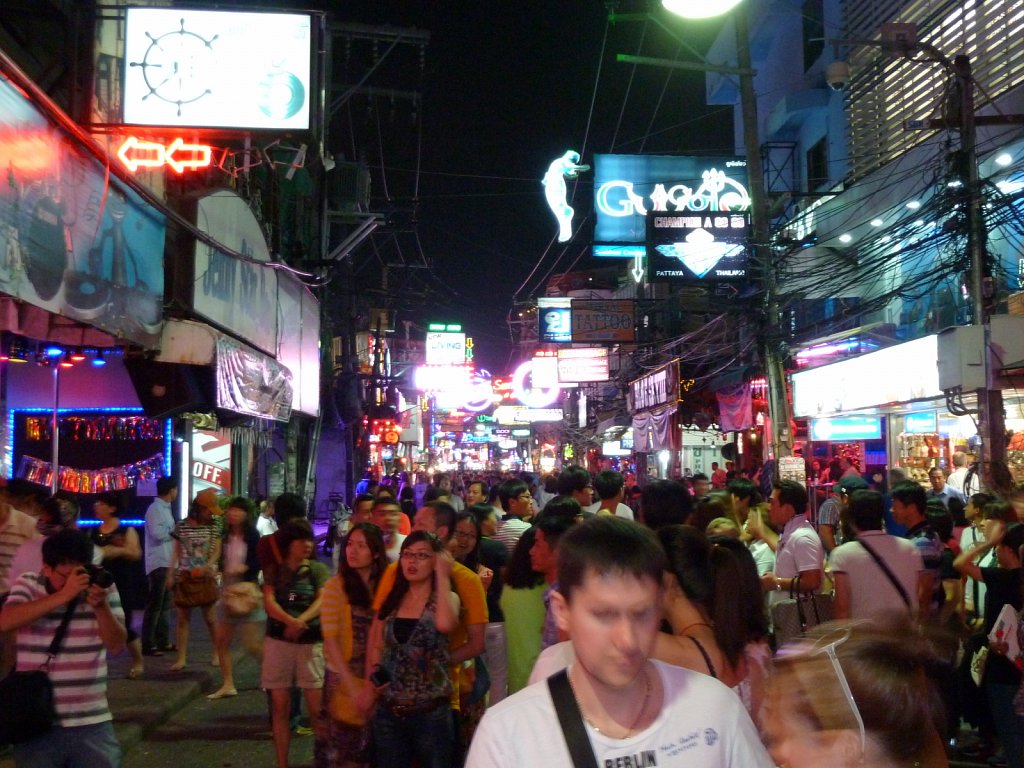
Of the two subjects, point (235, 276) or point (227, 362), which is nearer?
point (227, 362)

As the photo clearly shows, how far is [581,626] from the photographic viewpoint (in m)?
2.43

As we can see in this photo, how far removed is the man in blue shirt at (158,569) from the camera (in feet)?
39.3

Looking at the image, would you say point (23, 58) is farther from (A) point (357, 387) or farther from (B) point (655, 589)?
(A) point (357, 387)

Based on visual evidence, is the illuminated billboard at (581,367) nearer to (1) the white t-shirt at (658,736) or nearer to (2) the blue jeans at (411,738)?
(2) the blue jeans at (411,738)

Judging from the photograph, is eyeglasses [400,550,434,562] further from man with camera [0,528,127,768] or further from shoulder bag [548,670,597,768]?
shoulder bag [548,670,597,768]

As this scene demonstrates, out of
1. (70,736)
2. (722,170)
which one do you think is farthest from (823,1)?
(70,736)

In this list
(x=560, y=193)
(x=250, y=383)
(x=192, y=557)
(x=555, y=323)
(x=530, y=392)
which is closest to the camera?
(x=192, y=557)

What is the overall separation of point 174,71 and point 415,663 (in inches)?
311

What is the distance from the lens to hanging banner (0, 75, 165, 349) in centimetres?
813

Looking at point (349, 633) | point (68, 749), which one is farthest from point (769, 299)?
point (68, 749)

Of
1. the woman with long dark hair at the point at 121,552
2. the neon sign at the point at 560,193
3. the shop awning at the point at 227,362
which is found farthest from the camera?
the neon sign at the point at 560,193

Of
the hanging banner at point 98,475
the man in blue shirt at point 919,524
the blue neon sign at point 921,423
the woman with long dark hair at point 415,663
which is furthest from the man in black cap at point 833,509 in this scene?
the hanging banner at point 98,475

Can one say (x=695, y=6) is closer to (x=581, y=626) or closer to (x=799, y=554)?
(x=799, y=554)

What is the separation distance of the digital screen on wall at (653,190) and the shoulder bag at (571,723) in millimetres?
21924
